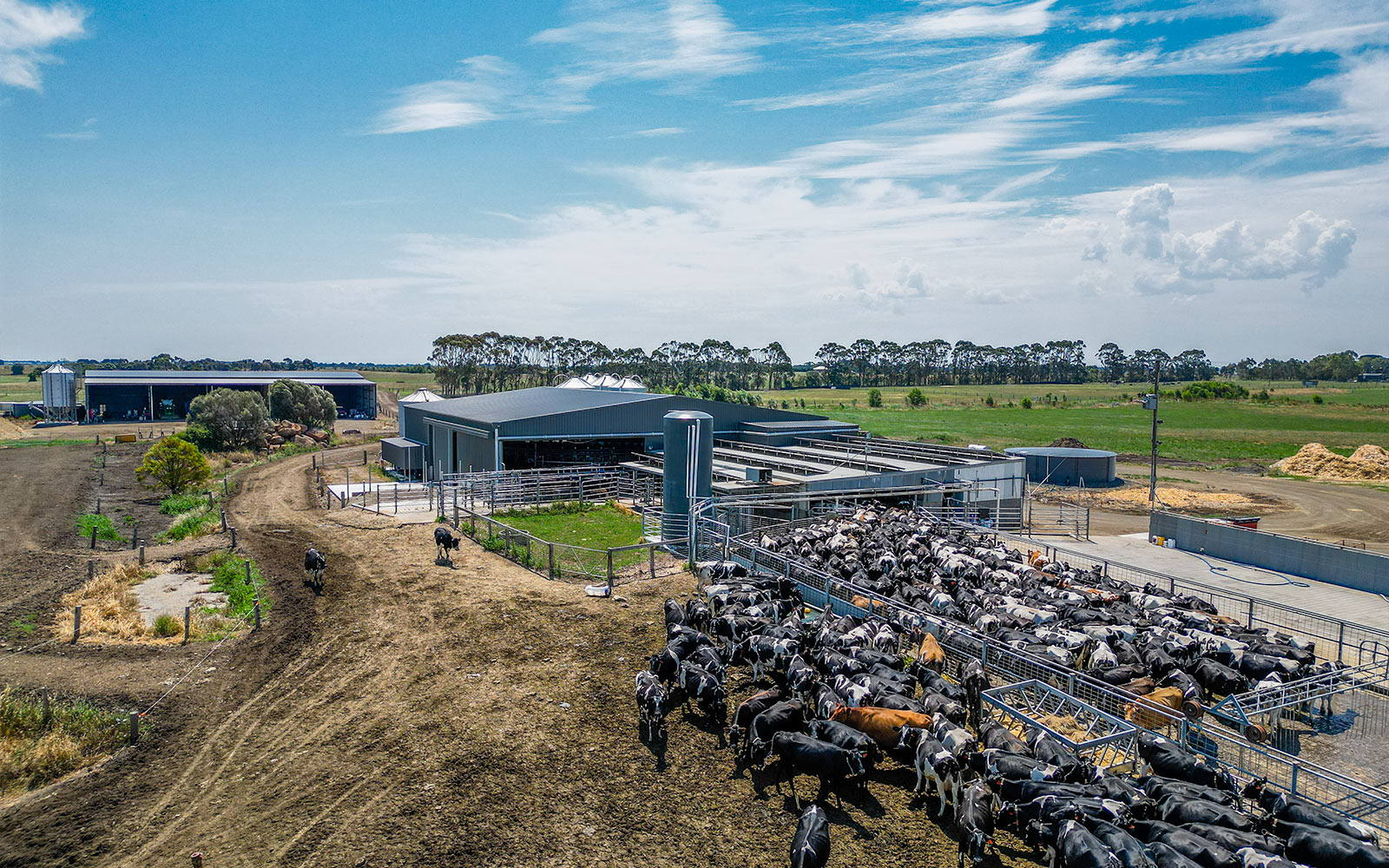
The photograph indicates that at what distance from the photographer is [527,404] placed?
46500 mm

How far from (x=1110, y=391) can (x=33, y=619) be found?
183 meters

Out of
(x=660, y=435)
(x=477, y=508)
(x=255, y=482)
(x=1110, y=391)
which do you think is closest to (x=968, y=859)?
(x=477, y=508)

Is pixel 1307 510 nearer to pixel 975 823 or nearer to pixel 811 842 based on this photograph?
pixel 975 823

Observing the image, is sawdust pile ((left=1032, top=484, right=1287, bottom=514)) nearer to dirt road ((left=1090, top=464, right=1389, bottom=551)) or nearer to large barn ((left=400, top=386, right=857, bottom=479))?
dirt road ((left=1090, top=464, right=1389, bottom=551))

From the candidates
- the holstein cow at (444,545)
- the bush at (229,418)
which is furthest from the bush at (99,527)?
the bush at (229,418)

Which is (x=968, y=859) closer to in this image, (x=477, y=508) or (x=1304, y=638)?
(x=1304, y=638)

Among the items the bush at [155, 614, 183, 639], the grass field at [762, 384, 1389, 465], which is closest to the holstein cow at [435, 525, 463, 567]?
the bush at [155, 614, 183, 639]

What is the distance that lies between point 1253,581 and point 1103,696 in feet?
48.4

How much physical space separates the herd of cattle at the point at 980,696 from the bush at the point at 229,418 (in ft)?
153

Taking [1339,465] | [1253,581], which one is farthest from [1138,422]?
[1253,581]

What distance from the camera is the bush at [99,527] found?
89.8 feet

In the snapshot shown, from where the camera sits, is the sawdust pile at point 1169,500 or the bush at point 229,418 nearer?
the sawdust pile at point 1169,500

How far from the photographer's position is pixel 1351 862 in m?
8.35

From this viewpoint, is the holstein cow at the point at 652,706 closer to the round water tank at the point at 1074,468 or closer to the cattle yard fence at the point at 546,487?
the cattle yard fence at the point at 546,487
